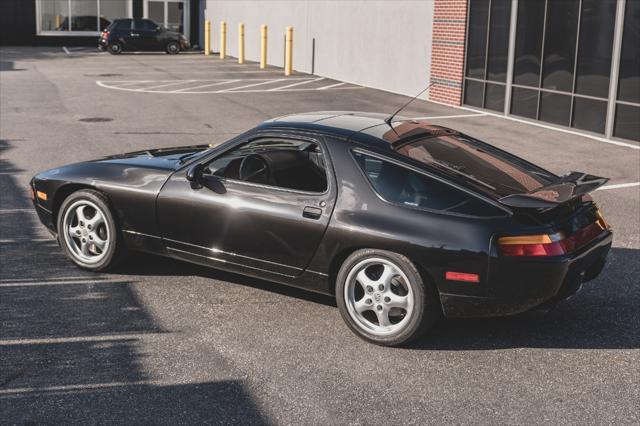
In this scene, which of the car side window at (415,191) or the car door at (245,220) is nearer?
the car side window at (415,191)

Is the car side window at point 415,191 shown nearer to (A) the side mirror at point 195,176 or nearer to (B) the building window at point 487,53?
(A) the side mirror at point 195,176

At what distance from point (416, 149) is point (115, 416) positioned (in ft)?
9.38

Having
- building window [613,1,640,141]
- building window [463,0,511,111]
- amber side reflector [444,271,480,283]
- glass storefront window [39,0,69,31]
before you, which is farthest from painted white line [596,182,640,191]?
glass storefront window [39,0,69,31]

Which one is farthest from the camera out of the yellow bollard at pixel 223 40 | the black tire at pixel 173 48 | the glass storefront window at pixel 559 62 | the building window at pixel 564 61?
the black tire at pixel 173 48

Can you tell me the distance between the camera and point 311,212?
6203mm

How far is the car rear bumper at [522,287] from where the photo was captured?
5.54 meters

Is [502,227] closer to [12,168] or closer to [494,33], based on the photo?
[12,168]

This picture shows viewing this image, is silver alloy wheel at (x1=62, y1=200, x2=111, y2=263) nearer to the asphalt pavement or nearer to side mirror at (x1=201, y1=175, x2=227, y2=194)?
the asphalt pavement

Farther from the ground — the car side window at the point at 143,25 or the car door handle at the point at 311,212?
the car side window at the point at 143,25

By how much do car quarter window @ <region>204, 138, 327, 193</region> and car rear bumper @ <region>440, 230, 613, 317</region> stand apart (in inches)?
55.9

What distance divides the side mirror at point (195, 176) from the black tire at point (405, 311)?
148 cm

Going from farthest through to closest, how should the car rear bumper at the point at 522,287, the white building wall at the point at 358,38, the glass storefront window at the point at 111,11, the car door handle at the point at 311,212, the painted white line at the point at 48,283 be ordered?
1. the glass storefront window at the point at 111,11
2. the white building wall at the point at 358,38
3. the painted white line at the point at 48,283
4. the car door handle at the point at 311,212
5. the car rear bumper at the point at 522,287

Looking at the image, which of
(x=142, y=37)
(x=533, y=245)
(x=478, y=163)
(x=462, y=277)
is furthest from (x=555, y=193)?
(x=142, y=37)

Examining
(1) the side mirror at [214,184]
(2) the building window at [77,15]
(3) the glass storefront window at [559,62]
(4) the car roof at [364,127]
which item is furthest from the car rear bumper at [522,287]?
(2) the building window at [77,15]
